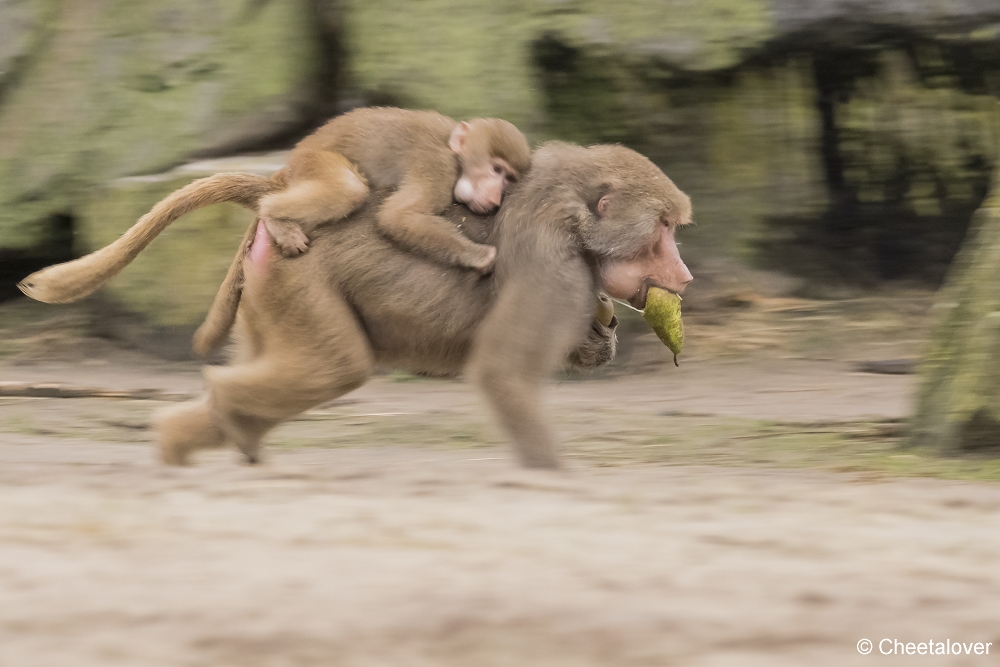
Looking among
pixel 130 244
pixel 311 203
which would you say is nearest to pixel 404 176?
pixel 311 203

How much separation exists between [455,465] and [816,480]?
1.33 meters

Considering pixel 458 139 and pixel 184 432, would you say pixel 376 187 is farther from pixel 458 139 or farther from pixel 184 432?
pixel 184 432

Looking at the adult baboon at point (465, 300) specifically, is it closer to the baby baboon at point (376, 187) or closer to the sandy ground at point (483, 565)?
the baby baboon at point (376, 187)

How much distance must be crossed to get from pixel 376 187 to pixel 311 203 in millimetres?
258

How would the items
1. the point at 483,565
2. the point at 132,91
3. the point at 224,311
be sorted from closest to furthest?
the point at 483,565 < the point at 224,311 < the point at 132,91

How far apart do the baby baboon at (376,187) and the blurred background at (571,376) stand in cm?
76

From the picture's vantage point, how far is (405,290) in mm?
4113

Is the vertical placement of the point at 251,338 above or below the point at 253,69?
below

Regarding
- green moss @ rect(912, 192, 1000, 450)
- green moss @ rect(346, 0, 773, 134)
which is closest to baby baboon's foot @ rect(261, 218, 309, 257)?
green moss @ rect(912, 192, 1000, 450)

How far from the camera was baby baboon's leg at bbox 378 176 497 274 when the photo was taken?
404 centimetres

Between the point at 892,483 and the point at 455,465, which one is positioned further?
the point at 455,465

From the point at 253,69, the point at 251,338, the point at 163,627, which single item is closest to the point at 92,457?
the point at 251,338

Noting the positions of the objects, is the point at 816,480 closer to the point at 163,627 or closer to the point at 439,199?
the point at 439,199

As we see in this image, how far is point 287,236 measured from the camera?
13.2 ft
